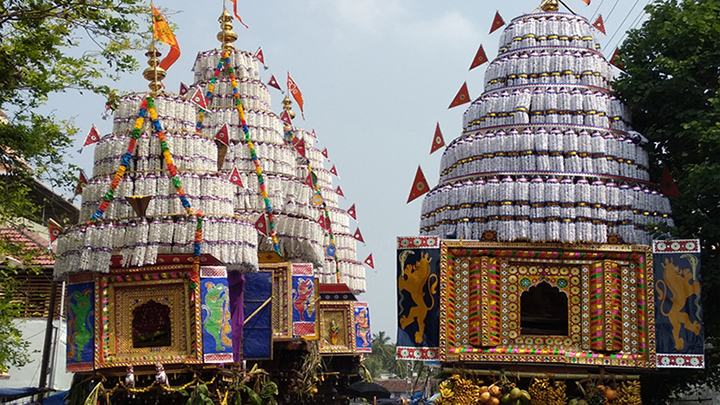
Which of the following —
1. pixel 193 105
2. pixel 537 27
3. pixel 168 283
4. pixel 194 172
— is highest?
pixel 537 27

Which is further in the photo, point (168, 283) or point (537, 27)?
point (537, 27)

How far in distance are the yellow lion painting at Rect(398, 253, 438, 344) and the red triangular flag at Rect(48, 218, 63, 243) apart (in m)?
7.54

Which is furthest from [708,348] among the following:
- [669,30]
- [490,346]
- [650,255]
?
[669,30]

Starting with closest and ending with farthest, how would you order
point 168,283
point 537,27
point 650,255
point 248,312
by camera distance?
point 650,255
point 168,283
point 537,27
point 248,312

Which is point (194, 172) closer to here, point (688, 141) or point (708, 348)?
point (688, 141)

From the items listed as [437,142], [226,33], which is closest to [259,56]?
[226,33]

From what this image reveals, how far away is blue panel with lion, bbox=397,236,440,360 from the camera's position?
19.0 m

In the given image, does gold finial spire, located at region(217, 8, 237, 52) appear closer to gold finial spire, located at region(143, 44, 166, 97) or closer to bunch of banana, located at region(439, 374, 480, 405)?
gold finial spire, located at region(143, 44, 166, 97)

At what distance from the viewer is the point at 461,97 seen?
21750 mm

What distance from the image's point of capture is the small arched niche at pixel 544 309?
1967cm

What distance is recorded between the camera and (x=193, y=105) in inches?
875

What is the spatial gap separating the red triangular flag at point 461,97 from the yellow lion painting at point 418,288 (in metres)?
4.31

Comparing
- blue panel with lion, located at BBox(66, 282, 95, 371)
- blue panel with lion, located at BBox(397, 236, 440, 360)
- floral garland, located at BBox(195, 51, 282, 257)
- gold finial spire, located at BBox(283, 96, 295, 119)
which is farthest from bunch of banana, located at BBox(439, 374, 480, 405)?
gold finial spire, located at BBox(283, 96, 295, 119)

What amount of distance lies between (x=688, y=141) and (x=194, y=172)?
35.2 feet
